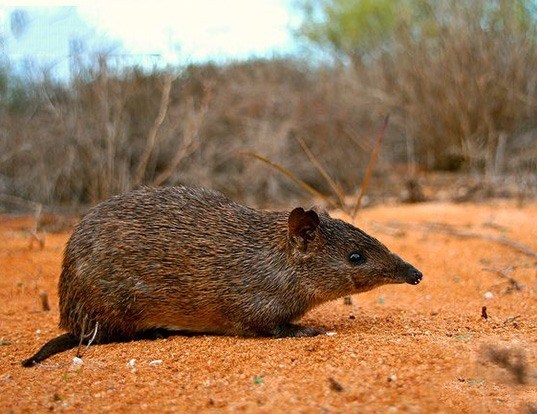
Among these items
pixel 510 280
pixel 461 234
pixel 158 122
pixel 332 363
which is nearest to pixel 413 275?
pixel 332 363

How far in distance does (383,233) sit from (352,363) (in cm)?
508

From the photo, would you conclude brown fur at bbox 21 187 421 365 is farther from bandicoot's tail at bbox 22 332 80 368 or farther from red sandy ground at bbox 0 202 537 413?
red sandy ground at bbox 0 202 537 413

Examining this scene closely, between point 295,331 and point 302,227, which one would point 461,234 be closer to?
point 302,227

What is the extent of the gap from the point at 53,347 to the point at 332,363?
1.96 metres

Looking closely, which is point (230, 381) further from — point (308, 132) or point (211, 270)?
point (308, 132)

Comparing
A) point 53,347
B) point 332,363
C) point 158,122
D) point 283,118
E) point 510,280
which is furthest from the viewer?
point 283,118

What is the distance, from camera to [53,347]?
4.78 meters

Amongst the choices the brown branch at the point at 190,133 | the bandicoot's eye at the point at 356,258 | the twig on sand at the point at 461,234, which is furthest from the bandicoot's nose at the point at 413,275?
the brown branch at the point at 190,133

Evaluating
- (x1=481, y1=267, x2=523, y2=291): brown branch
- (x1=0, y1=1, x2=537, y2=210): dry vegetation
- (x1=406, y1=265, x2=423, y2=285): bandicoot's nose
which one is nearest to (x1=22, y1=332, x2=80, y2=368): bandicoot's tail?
(x1=406, y1=265, x2=423, y2=285): bandicoot's nose

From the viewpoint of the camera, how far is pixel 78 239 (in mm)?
5047

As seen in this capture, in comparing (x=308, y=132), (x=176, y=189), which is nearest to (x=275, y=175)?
(x=308, y=132)

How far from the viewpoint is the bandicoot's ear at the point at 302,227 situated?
15.9 feet

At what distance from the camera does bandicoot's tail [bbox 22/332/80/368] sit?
4.53 m

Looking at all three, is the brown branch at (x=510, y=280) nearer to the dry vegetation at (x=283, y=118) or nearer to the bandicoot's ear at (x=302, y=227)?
the bandicoot's ear at (x=302, y=227)
